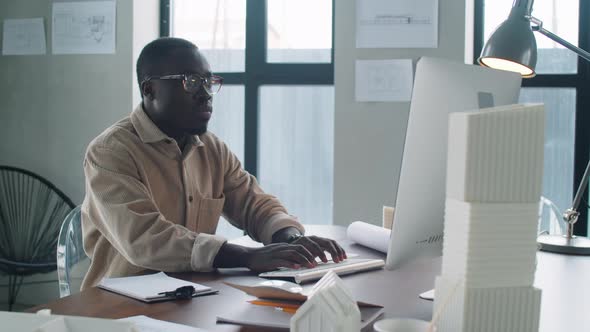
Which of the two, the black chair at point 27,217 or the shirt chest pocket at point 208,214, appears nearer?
the shirt chest pocket at point 208,214

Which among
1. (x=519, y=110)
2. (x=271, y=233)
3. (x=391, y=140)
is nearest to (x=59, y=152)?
(x=391, y=140)

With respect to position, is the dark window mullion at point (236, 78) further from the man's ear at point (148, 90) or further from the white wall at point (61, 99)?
the man's ear at point (148, 90)

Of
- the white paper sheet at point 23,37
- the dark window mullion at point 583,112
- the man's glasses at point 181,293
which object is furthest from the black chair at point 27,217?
the dark window mullion at point 583,112

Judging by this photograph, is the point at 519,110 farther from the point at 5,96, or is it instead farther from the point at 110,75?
the point at 5,96

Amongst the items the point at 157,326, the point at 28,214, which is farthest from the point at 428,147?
the point at 28,214

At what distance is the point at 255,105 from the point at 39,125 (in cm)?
111

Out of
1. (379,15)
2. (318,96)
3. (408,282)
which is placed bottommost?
(408,282)

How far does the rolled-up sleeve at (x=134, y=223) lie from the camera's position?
144cm

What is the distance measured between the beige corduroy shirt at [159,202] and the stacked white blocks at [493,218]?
0.78 metres

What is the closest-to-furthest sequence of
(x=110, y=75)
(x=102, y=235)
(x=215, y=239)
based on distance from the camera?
(x=215, y=239)
(x=102, y=235)
(x=110, y=75)

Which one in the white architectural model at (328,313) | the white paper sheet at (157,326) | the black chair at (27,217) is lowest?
the black chair at (27,217)

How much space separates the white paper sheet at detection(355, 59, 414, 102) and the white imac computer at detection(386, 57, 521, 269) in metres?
1.68

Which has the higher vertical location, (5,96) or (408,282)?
(5,96)

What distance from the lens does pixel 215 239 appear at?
56.9 inches
